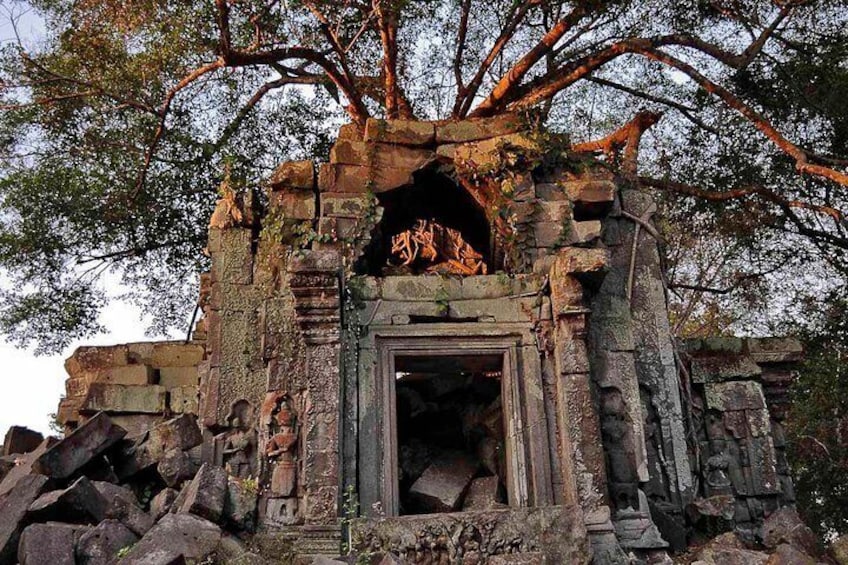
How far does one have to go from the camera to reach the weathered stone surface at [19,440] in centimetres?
828

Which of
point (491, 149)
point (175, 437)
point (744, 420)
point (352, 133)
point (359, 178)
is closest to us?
point (175, 437)

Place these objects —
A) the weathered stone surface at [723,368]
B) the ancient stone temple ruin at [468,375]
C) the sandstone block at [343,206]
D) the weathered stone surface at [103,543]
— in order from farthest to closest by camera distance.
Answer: the weathered stone surface at [723,368]
the sandstone block at [343,206]
the ancient stone temple ruin at [468,375]
the weathered stone surface at [103,543]

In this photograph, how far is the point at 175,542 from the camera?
5.25 m

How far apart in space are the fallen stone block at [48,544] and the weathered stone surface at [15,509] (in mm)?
168

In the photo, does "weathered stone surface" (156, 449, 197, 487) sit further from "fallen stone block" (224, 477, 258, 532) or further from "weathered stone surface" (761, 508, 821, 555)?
"weathered stone surface" (761, 508, 821, 555)

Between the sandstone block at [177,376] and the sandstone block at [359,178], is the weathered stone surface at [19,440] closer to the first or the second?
the sandstone block at [177,376]

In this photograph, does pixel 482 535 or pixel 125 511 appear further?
pixel 125 511

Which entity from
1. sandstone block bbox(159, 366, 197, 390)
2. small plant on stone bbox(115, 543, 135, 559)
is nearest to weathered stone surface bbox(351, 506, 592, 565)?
small plant on stone bbox(115, 543, 135, 559)

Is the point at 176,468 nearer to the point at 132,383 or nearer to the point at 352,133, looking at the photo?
the point at 132,383

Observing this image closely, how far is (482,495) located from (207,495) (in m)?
2.42

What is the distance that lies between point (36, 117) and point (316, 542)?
298 inches

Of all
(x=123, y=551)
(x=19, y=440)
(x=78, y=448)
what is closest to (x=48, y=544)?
(x=123, y=551)

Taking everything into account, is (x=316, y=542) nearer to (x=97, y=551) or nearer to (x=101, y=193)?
(x=97, y=551)

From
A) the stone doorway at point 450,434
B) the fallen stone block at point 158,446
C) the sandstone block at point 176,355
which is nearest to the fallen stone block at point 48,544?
the fallen stone block at point 158,446
